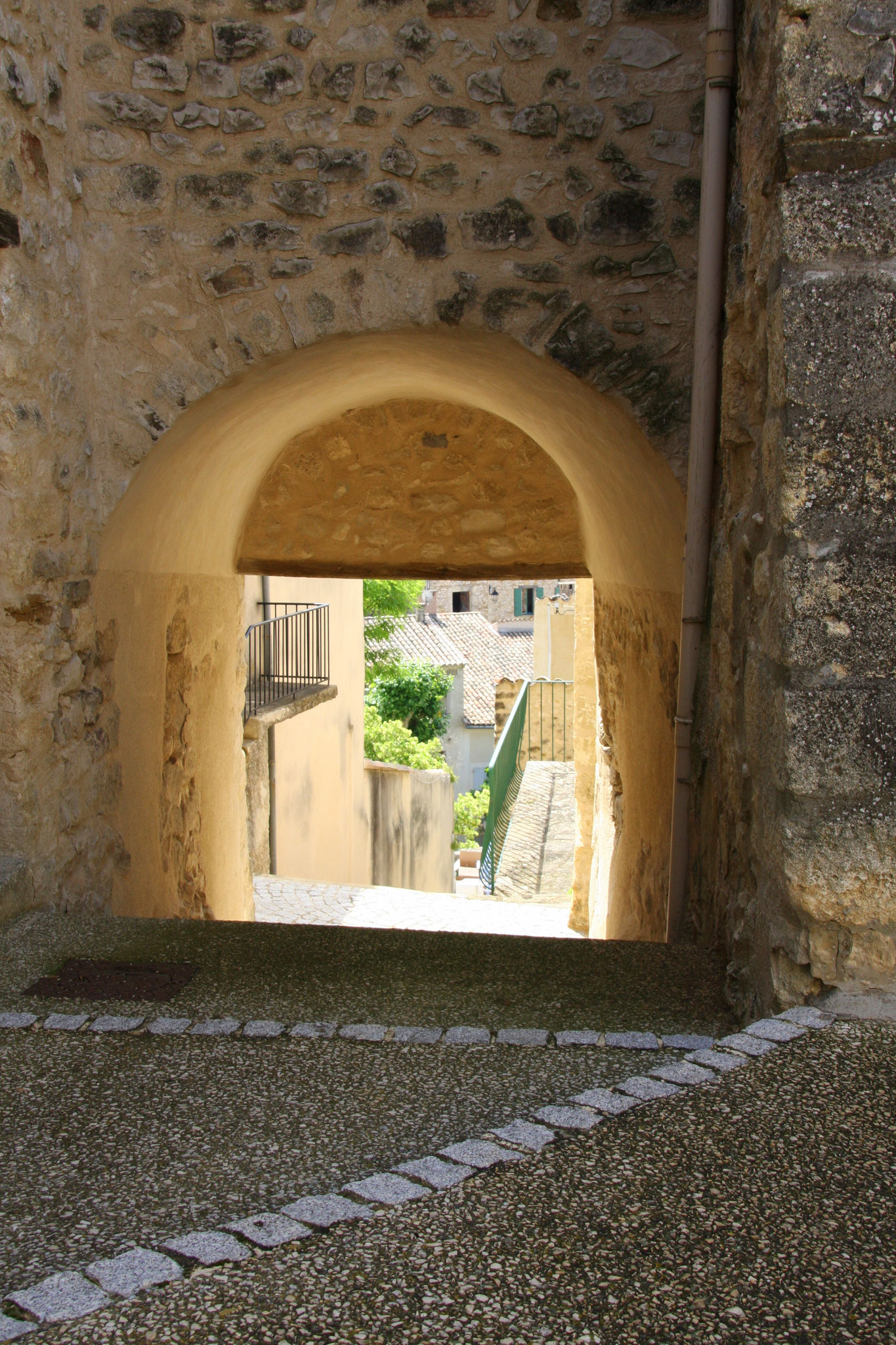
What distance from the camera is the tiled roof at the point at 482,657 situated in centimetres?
3050

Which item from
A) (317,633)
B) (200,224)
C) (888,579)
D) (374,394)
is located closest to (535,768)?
(317,633)

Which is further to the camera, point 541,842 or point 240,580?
point 541,842

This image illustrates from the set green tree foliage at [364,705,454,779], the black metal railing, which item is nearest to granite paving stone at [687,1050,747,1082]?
the black metal railing

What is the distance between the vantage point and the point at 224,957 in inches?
117

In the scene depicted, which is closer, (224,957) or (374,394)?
(224,957)

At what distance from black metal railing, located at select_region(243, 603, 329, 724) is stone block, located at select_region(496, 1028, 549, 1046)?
6.30 m

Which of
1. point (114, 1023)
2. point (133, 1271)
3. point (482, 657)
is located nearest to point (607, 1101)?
point (133, 1271)

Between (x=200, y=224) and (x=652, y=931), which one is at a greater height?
(x=200, y=224)

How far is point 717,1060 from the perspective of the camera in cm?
200

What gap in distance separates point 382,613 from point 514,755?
477cm

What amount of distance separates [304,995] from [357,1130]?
72cm

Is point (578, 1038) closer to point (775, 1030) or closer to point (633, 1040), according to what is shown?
point (633, 1040)

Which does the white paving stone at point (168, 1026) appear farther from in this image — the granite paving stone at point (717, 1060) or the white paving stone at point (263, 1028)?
the granite paving stone at point (717, 1060)

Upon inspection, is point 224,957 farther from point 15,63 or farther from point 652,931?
point 15,63
